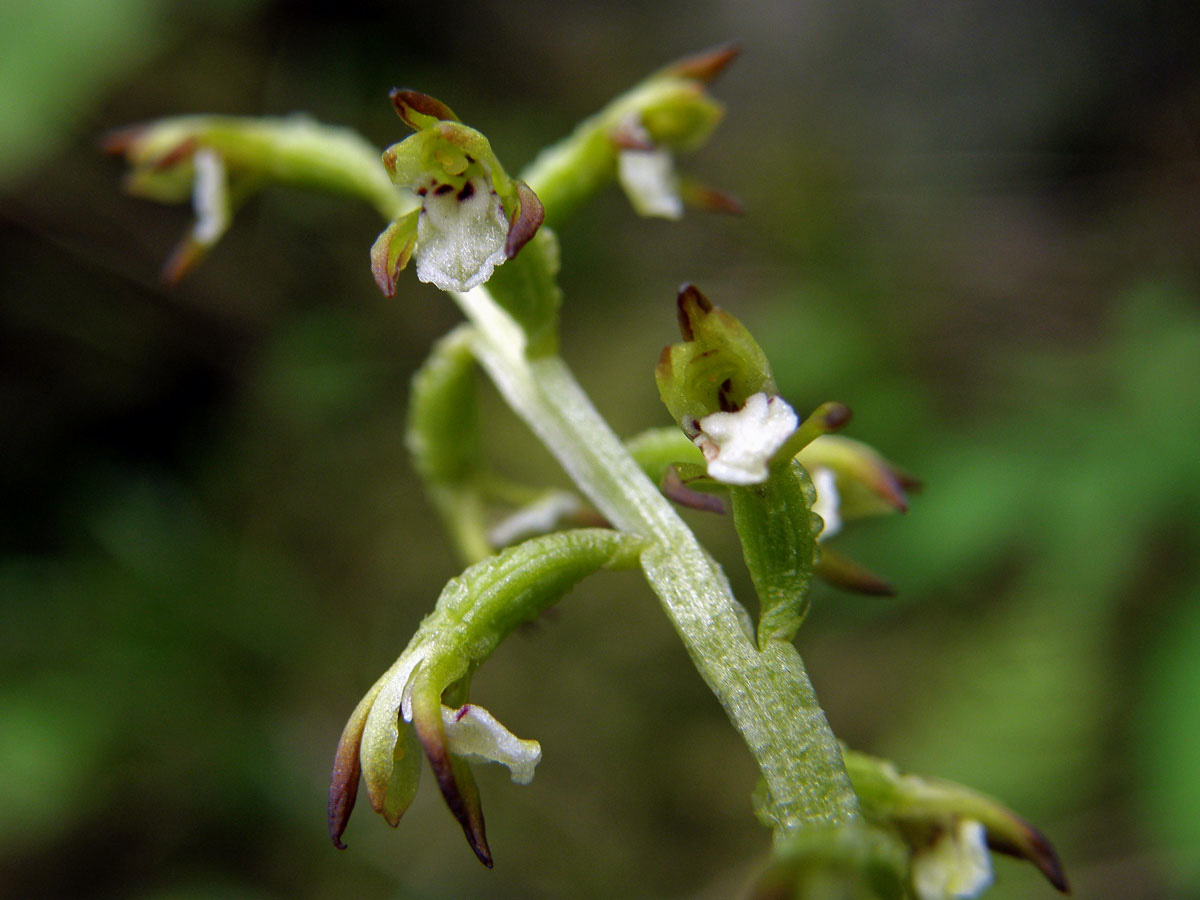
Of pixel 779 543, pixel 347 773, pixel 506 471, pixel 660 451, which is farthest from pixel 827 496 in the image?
pixel 506 471

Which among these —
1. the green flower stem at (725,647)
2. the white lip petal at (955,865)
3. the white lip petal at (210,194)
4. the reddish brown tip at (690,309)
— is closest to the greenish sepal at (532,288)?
the green flower stem at (725,647)

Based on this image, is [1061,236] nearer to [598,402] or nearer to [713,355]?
[598,402]

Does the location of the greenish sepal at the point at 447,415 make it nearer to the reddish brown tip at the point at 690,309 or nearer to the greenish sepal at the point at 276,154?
the greenish sepal at the point at 276,154

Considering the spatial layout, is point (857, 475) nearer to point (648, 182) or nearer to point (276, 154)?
point (648, 182)

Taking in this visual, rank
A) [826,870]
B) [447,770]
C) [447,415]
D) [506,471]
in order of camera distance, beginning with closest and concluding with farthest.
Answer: [826,870] → [447,770] → [447,415] → [506,471]

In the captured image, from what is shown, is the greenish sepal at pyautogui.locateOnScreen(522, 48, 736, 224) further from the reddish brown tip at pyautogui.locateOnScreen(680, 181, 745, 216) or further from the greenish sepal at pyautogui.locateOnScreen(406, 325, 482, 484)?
the greenish sepal at pyautogui.locateOnScreen(406, 325, 482, 484)

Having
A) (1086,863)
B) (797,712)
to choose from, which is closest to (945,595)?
(1086,863)
